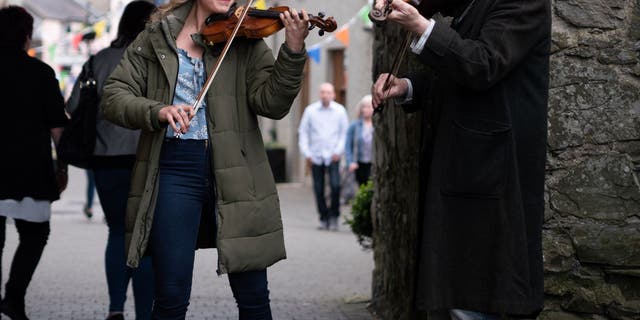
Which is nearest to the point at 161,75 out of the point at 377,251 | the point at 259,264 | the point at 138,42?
the point at 138,42

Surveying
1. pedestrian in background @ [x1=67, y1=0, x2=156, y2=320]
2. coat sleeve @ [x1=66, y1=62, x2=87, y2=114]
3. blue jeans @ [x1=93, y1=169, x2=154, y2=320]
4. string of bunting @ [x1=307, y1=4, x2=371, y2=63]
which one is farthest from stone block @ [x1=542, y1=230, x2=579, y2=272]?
string of bunting @ [x1=307, y1=4, x2=371, y2=63]

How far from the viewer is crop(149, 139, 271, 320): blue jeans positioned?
4.43 metres

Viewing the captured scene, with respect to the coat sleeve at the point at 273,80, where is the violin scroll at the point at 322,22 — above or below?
above

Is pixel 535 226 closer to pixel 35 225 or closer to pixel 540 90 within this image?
pixel 540 90

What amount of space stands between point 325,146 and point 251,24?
1076cm

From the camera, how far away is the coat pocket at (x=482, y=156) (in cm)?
379

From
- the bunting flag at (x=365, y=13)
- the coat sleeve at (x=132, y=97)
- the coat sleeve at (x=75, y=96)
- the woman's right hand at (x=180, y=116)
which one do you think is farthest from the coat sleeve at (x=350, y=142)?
the woman's right hand at (x=180, y=116)

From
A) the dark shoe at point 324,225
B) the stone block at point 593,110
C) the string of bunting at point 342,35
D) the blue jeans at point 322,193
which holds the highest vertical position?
the stone block at point 593,110

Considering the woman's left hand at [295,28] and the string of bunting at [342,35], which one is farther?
the string of bunting at [342,35]

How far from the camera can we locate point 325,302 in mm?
8016

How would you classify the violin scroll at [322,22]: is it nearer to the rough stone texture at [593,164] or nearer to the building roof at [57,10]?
the rough stone texture at [593,164]

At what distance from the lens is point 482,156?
3789mm

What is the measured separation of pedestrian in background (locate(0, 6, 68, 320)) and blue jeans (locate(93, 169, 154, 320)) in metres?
0.39

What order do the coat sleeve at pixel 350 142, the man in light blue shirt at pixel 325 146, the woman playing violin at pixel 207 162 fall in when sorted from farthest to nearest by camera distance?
the coat sleeve at pixel 350 142 → the man in light blue shirt at pixel 325 146 → the woman playing violin at pixel 207 162
